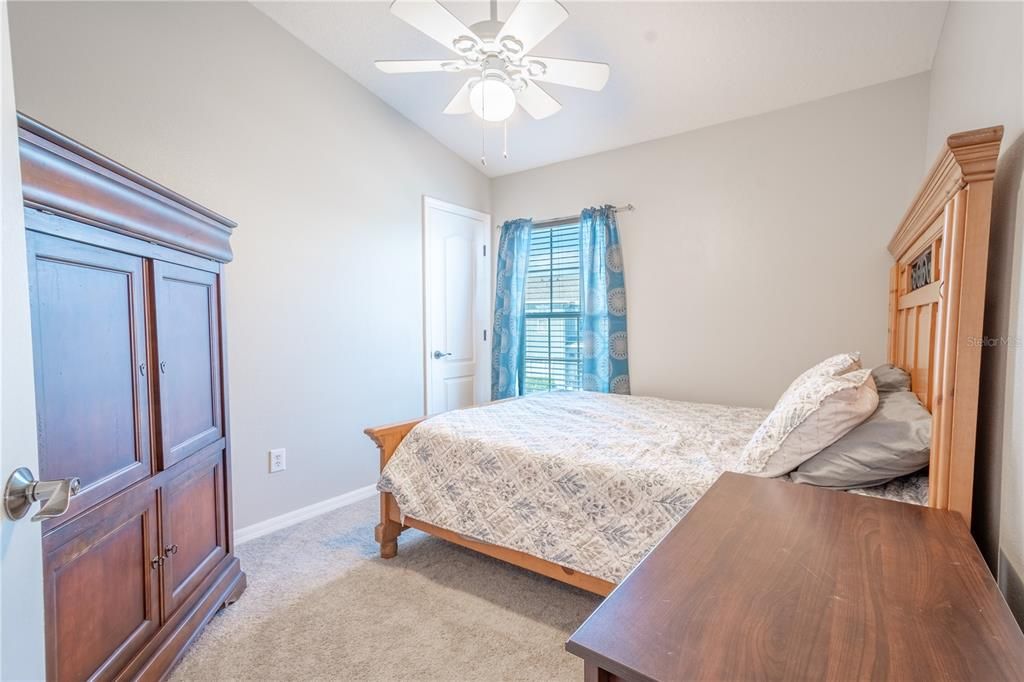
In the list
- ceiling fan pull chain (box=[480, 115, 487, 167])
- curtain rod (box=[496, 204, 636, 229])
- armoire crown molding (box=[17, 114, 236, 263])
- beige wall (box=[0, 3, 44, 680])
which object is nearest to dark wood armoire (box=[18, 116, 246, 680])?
armoire crown molding (box=[17, 114, 236, 263])

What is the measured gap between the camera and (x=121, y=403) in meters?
1.30

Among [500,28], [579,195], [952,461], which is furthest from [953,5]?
[579,195]

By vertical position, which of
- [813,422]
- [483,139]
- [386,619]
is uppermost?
[483,139]

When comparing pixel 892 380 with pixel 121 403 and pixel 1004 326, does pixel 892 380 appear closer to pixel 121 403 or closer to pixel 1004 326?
pixel 1004 326

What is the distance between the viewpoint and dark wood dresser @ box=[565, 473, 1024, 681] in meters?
0.61

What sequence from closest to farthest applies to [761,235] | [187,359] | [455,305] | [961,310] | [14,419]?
1. [14,419]
2. [961,310]
3. [187,359]
4. [761,235]
5. [455,305]

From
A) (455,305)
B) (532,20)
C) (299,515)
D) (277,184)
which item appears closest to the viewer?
(532,20)

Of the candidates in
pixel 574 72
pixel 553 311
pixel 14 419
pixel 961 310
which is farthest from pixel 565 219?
pixel 14 419

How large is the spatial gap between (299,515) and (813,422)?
2683mm

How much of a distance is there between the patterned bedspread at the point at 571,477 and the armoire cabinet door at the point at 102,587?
975 millimetres

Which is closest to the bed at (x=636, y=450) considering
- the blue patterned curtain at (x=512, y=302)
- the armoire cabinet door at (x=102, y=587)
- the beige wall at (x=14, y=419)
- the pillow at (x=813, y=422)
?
the pillow at (x=813, y=422)

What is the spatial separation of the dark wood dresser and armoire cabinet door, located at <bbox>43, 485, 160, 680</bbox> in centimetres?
119

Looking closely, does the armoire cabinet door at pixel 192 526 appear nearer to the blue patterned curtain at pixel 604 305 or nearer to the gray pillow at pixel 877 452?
the gray pillow at pixel 877 452

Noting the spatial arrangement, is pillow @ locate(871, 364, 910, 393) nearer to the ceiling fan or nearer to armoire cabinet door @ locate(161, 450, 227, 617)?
the ceiling fan
